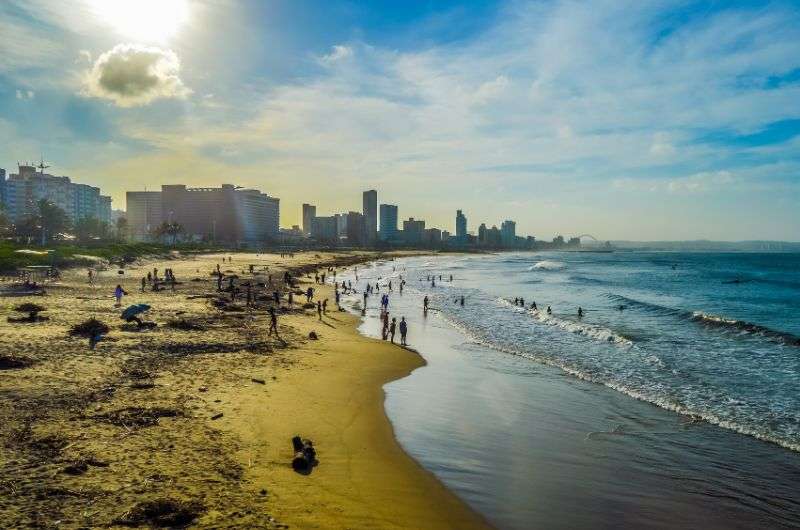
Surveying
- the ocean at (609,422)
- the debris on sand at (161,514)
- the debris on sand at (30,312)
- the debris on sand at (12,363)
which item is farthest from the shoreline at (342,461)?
the debris on sand at (30,312)

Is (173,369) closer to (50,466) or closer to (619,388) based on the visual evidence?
(50,466)

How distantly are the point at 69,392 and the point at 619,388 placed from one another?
18571mm

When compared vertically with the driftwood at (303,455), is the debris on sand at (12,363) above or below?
above

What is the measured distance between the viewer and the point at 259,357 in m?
20.0

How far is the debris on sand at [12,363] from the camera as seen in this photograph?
1477 cm

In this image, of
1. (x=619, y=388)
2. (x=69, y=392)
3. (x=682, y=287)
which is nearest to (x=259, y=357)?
(x=69, y=392)

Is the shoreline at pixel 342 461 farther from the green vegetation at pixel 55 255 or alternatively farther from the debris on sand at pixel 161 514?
the green vegetation at pixel 55 255

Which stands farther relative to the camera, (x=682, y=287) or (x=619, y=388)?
(x=682, y=287)

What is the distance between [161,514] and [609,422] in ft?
41.6

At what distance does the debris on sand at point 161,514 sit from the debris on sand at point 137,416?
4.05 metres

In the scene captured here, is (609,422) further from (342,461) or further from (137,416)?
(137,416)

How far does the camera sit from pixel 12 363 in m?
15.0

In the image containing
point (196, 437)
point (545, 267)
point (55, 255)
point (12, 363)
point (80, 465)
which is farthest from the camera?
point (545, 267)

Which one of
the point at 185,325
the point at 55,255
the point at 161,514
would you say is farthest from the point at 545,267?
the point at 161,514
